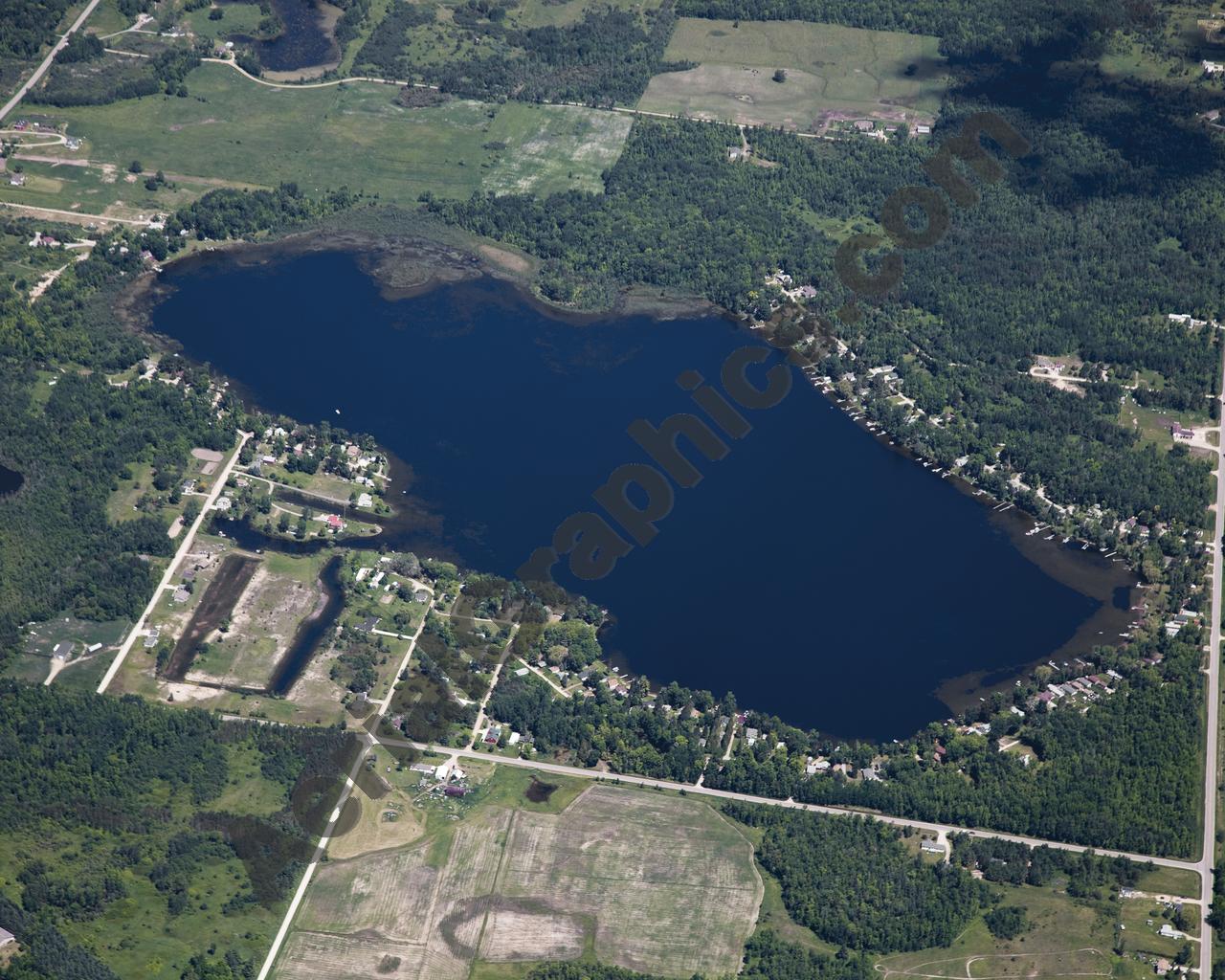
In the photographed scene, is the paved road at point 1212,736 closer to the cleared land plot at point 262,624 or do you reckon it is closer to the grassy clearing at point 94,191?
the cleared land plot at point 262,624

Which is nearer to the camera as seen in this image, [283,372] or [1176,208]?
[283,372]

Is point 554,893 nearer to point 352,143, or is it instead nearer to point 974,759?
point 974,759

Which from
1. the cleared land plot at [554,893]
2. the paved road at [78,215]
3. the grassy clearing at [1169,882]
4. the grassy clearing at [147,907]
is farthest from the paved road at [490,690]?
the paved road at [78,215]

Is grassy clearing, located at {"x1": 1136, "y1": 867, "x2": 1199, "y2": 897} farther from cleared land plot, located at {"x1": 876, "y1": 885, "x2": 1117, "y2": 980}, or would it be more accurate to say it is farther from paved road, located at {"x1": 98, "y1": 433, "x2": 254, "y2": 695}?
paved road, located at {"x1": 98, "y1": 433, "x2": 254, "y2": 695}

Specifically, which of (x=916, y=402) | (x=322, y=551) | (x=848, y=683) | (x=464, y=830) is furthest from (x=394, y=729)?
(x=916, y=402)

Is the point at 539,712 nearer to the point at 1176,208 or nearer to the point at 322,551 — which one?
the point at 322,551
